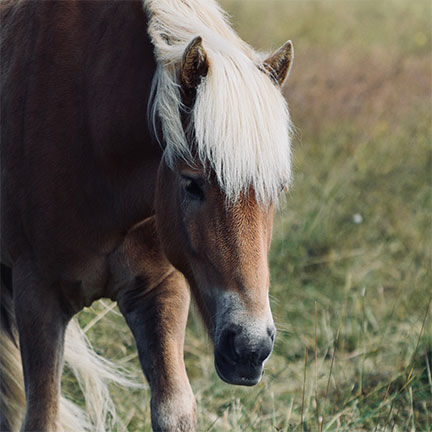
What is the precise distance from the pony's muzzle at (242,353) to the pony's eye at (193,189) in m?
0.37

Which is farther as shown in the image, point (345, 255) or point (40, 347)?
point (345, 255)

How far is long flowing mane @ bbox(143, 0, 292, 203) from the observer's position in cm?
218

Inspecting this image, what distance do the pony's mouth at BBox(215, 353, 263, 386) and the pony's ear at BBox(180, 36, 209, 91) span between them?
725 mm

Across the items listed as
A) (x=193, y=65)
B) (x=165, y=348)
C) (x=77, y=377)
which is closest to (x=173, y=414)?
(x=165, y=348)

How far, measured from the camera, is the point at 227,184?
2160mm

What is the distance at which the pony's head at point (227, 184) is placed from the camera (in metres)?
2.13

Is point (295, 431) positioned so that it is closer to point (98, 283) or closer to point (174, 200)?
point (98, 283)

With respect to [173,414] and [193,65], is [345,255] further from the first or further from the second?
[193,65]

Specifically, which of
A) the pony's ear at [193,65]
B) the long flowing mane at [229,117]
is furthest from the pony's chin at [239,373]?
the pony's ear at [193,65]

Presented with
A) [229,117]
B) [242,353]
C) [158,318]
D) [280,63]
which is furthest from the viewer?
[158,318]

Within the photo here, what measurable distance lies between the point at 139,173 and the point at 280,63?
535 millimetres

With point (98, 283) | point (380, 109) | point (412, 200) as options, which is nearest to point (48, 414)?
point (98, 283)

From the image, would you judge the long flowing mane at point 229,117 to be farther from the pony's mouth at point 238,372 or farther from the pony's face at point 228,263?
the pony's mouth at point 238,372

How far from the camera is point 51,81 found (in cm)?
266
